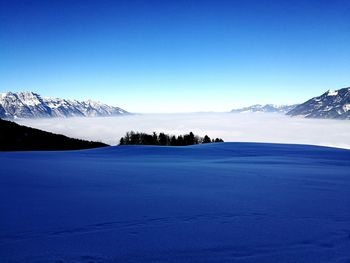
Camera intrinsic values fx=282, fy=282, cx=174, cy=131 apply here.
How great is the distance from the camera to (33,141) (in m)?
111

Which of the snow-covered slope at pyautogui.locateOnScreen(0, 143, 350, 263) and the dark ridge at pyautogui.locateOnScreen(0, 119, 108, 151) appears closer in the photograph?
the snow-covered slope at pyautogui.locateOnScreen(0, 143, 350, 263)

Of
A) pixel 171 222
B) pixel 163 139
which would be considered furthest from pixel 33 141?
pixel 171 222

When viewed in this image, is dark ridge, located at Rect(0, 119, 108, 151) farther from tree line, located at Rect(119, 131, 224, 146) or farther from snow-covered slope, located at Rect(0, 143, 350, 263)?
snow-covered slope, located at Rect(0, 143, 350, 263)

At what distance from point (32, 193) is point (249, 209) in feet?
15.9

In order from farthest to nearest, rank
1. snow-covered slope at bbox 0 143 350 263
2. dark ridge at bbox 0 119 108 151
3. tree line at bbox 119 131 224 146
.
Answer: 1. dark ridge at bbox 0 119 108 151
2. tree line at bbox 119 131 224 146
3. snow-covered slope at bbox 0 143 350 263

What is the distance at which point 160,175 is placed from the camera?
988 cm

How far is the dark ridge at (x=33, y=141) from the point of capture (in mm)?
105188

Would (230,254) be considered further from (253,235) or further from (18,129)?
(18,129)

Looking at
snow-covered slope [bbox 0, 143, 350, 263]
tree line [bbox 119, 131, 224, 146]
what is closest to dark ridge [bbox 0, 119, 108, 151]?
tree line [bbox 119, 131, 224, 146]

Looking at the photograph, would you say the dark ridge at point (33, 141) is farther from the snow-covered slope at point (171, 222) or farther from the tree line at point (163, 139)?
the snow-covered slope at point (171, 222)

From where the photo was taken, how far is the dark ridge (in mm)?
105188

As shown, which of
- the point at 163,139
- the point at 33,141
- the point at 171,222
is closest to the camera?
the point at 171,222

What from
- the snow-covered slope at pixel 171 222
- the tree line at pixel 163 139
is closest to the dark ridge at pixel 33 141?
the tree line at pixel 163 139

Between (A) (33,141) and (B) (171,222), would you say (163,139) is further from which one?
(B) (171,222)
